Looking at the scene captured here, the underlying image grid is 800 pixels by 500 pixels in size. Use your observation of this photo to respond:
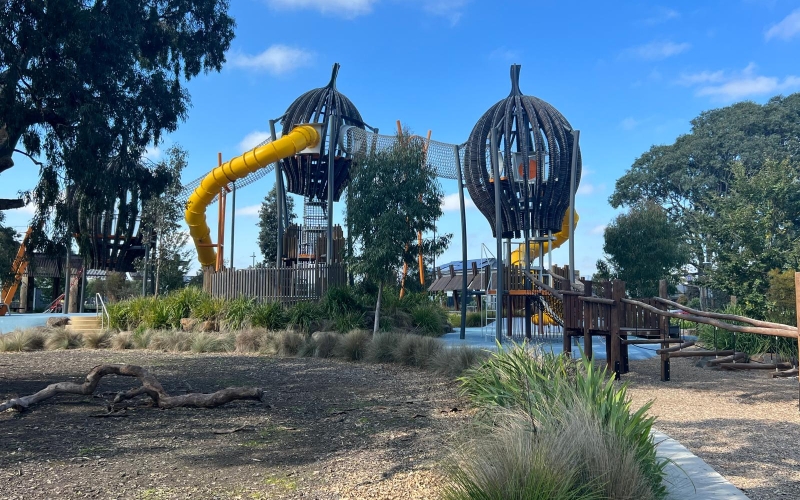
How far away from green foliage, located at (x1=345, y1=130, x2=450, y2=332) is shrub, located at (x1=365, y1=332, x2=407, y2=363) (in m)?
2.88

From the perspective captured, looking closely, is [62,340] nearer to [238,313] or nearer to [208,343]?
[208,343]

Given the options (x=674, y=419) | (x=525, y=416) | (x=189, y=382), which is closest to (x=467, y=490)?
(x=525, y=416)

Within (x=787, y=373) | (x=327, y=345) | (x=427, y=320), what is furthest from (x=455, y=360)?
(x=427, y=320)

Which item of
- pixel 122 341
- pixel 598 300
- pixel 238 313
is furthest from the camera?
pixel 238 313

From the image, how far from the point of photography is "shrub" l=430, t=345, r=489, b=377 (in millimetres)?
10118

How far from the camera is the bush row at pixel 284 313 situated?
56.5 feet

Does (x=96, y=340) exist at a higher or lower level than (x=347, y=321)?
lower

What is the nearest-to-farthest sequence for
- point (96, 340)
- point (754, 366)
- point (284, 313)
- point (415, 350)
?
→ 1. point (754, 366)
2. point (415, 350)
3. point (96, 340)
4. point (284, 313)

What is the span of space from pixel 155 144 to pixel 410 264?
314 inches

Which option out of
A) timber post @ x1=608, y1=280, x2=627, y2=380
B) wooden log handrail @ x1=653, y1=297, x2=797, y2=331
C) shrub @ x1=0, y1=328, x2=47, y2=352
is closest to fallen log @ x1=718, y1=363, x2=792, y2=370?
wooden log handrail @ x1=653, y1=297, x2=797, y2=331

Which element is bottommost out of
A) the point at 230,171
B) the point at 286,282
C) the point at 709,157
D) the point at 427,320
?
the point at 427,320

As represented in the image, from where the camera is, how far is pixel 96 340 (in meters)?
16.7

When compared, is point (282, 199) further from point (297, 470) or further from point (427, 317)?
point (297, 470)

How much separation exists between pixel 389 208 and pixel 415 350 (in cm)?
469
